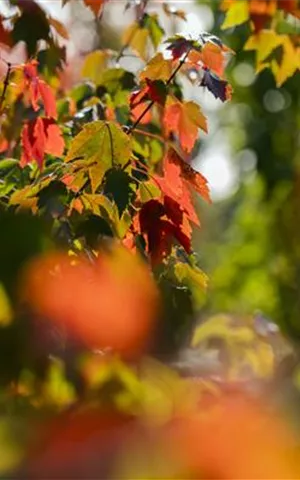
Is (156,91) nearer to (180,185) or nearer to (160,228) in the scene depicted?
(180,185)

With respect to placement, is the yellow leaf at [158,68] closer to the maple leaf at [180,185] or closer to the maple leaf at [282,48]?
the maple leaf at [180,185]

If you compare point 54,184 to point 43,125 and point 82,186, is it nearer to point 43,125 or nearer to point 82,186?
point 82,186

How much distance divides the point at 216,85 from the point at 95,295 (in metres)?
0.63

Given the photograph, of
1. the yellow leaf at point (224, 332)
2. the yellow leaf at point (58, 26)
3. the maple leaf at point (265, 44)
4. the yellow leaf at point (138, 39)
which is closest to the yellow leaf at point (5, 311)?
the yellow leaf at point (58, 26)

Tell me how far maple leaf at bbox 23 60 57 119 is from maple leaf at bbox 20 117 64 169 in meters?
0.03

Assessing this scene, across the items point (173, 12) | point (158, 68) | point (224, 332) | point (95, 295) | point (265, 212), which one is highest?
point (173, 12)

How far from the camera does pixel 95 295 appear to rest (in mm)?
1509

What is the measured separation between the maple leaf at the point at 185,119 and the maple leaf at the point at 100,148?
339 mm

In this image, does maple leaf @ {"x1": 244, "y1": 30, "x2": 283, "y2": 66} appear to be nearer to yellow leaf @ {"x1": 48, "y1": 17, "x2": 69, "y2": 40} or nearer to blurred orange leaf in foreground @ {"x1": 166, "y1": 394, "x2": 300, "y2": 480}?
yellow leaf @ {"x1": 48, "y1": 17, "x2": 69, "y2": 40}

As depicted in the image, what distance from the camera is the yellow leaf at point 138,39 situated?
284 centimetres

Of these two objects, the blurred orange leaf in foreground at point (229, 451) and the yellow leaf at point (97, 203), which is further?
the yellow leaf at point (97, 203)

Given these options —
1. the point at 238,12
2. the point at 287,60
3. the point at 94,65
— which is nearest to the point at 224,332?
the point at 94,65

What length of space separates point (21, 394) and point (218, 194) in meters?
9.33

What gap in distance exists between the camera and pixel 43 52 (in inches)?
100
